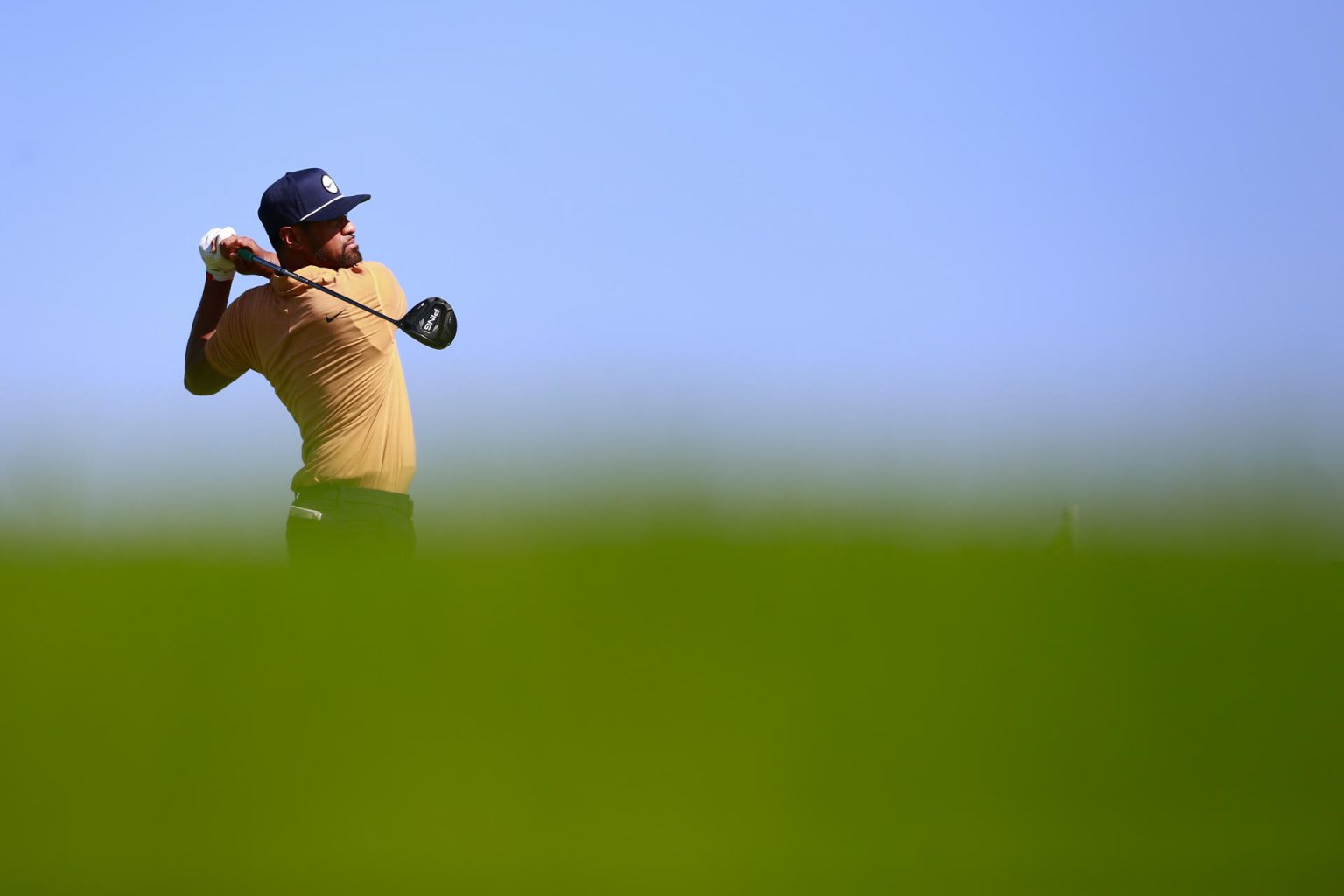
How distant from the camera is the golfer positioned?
150 inches

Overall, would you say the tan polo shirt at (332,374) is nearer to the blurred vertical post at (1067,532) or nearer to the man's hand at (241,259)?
the man's hand at (241,259)

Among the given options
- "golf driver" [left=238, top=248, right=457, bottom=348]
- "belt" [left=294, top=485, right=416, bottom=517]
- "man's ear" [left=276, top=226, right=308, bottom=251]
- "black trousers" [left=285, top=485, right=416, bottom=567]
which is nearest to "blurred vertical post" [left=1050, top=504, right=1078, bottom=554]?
"black trousers" [left=285, top=485, right=416, bottom=567]

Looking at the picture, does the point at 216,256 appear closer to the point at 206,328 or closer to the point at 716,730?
the point at 206,328

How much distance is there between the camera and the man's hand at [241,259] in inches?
151

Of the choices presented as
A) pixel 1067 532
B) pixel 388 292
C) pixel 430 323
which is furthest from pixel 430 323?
pixel 1067 532

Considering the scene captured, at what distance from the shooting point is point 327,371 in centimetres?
390

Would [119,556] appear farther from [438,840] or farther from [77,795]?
[438,840]

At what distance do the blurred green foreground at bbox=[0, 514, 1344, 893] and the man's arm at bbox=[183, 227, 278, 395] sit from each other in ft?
11.2

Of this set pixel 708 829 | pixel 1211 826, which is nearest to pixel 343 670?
pixel 708 829

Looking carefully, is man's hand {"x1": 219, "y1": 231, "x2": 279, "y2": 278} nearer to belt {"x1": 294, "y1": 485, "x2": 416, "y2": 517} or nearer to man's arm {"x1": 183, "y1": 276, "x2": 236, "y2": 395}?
man's arm {"x1": 183, "y1": 276, "x2": 236, "y2": 395}

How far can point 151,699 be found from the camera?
67cm

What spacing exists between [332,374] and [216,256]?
21.2 inches

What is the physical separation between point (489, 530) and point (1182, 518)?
431 mm

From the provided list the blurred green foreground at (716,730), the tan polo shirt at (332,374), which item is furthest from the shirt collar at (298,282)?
the blurred green foreground at (716,730)
